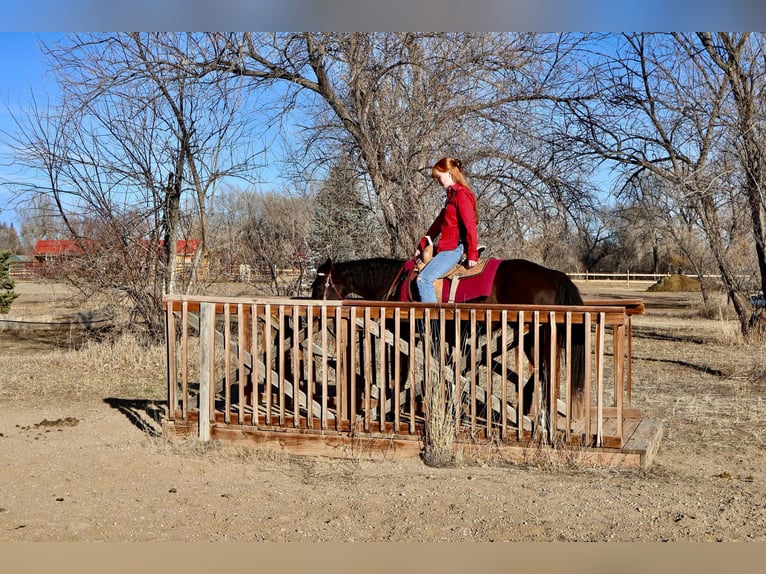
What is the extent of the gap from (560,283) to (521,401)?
3.89 feet

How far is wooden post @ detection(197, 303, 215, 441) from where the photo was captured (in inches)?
271

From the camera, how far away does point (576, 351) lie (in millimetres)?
6555

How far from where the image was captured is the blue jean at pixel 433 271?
691cm

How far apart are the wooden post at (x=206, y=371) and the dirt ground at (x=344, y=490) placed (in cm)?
21

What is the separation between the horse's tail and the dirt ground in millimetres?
758

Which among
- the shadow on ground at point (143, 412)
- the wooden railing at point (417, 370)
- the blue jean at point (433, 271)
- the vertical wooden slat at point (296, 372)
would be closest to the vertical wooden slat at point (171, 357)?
the wooden railing at point (417, 370)

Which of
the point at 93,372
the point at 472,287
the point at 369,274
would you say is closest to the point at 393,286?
the point at 369,274

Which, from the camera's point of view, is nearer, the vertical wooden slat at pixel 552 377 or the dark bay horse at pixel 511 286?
the vertical wooden slat at pixel 552 377

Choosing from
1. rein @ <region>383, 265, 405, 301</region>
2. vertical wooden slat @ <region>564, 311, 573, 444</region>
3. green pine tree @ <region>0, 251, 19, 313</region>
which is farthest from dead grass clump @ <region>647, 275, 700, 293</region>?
vertical wooden slat @ <region>564, 311, 573, 444</region>

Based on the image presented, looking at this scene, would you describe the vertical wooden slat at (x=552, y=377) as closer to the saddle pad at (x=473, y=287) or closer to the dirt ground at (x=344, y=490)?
the dirt ground at (x=344, y=490)

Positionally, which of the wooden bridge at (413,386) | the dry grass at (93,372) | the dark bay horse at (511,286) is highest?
the dark bay horse at (511,286)

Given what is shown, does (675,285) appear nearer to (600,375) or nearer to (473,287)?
(473,287)

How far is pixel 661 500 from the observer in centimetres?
523

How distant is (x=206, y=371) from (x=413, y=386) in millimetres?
1803
